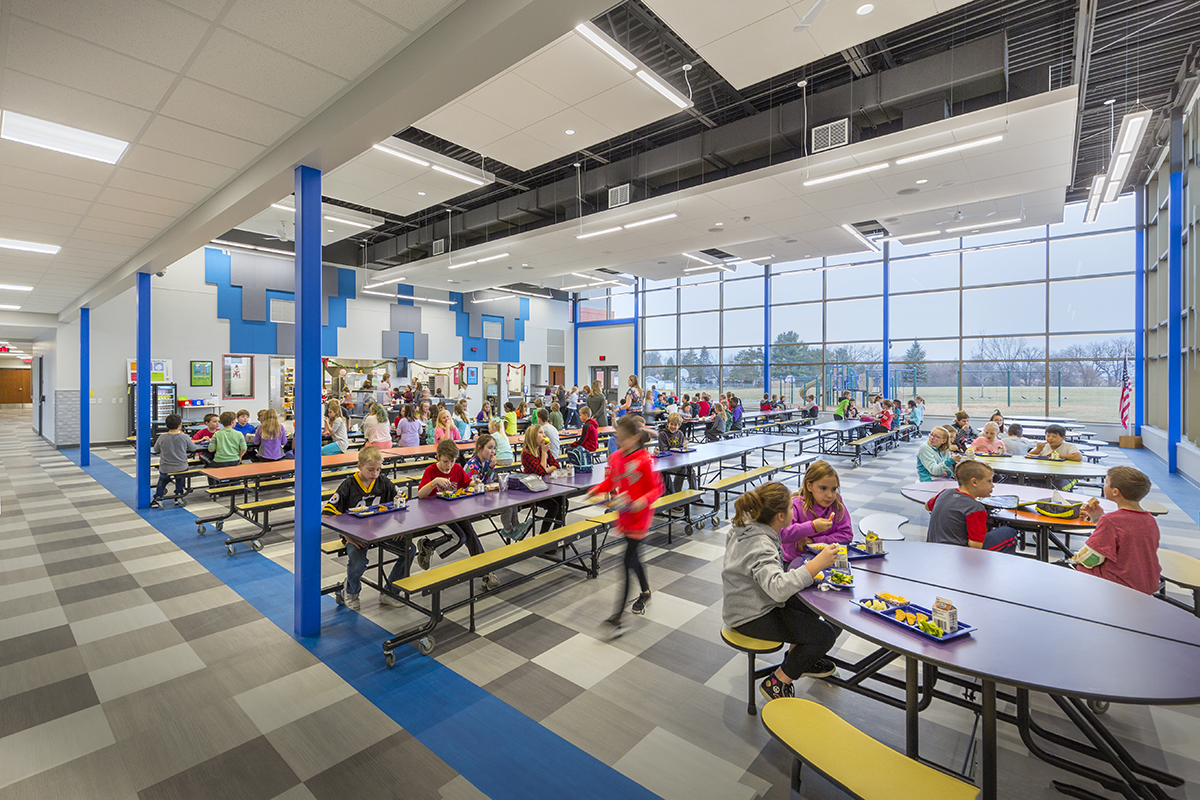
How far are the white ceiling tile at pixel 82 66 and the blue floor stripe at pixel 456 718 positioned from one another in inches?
142

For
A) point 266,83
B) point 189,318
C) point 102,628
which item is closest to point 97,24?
point 266,83

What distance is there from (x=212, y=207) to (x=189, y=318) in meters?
10.2

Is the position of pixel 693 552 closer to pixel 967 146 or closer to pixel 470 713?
pixel 470 713

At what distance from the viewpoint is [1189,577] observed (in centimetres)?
314

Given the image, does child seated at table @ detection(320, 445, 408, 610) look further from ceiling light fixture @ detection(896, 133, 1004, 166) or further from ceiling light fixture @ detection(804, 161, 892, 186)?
ceiling light fixture @ detection(896, 133, 1004, 166)

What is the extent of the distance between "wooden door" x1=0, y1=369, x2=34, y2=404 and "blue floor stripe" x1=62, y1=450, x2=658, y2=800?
38036mm

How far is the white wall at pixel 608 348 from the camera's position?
21.9 m

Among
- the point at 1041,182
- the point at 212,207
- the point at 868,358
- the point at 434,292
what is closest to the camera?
the point at 212,207

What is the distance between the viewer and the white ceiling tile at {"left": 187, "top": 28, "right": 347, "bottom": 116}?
9.33ft

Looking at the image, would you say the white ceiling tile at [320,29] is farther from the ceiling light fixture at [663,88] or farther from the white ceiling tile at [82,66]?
the ceiling light fixture at [663,88]

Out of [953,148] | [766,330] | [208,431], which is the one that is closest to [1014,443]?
[953,148]

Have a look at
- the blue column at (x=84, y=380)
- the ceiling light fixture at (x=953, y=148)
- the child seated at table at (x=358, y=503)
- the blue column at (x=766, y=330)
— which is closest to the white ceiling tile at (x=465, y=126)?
the child seated at table at (x=358, y=503)

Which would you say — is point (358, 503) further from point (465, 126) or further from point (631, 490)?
point (465, 126)

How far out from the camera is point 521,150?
23.0 feet
